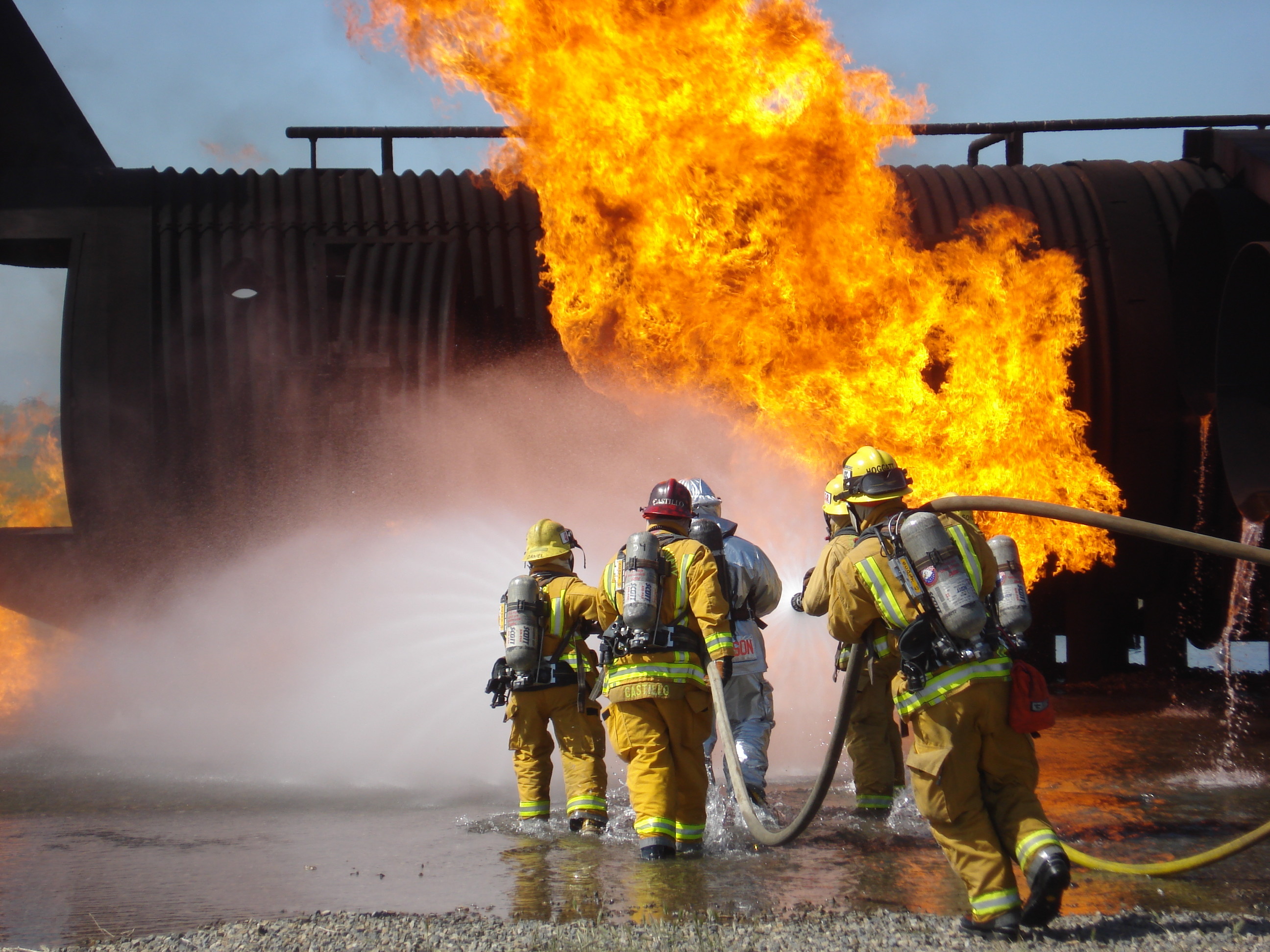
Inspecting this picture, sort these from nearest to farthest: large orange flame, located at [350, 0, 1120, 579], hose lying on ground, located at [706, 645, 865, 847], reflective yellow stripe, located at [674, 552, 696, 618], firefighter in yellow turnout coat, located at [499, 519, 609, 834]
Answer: hose lying on ground, located at [706, 645, 865, 847]
reflective yellow stripe, located at [674, 552, 696, 618]
firefighter in yellow turnout coat, located at [499, 519, 609, 834]
large orange flame, located at [350, 0, 1120, 579]

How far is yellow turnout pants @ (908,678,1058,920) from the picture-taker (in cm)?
367

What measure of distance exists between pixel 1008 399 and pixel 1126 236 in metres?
1.91

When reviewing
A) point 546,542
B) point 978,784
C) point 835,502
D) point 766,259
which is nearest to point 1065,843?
point 978,784

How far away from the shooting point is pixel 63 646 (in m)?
9.63

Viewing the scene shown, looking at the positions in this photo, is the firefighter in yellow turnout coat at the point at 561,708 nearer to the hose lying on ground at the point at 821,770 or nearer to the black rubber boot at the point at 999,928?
the hose lying on ground at the point at 821,770

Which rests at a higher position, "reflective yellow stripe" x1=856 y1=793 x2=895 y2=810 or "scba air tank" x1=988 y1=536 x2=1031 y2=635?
"scba air tank" x1=988 y1=536 x2=1031 y2=635

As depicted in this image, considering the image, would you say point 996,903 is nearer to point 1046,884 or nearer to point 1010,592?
point 1046,884

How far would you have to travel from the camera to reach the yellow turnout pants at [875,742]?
570 centimetres

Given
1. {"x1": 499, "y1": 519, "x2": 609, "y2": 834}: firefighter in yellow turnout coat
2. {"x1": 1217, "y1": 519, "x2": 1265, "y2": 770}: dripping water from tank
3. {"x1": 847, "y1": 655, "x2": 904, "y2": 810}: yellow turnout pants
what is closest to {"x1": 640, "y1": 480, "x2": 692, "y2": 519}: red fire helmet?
{"x1": 499, "y1": 519, "x2": 609, "y2": 834}: firefighter in yellow turnout coat

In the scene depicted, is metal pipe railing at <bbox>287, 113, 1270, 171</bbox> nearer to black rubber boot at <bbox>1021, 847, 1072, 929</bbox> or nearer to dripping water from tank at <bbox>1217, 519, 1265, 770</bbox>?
dripping water from tank at <bbox>1217, 519, 1265, 770</bbox>

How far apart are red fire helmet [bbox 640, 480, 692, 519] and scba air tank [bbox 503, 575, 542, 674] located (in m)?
0.76

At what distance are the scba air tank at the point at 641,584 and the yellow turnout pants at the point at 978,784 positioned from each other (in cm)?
146

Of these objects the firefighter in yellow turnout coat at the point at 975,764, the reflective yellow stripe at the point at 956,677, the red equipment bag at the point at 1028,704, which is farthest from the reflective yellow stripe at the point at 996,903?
the reflective yellow stripe at the point at 956,677

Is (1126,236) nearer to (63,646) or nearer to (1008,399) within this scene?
(1008,399)
